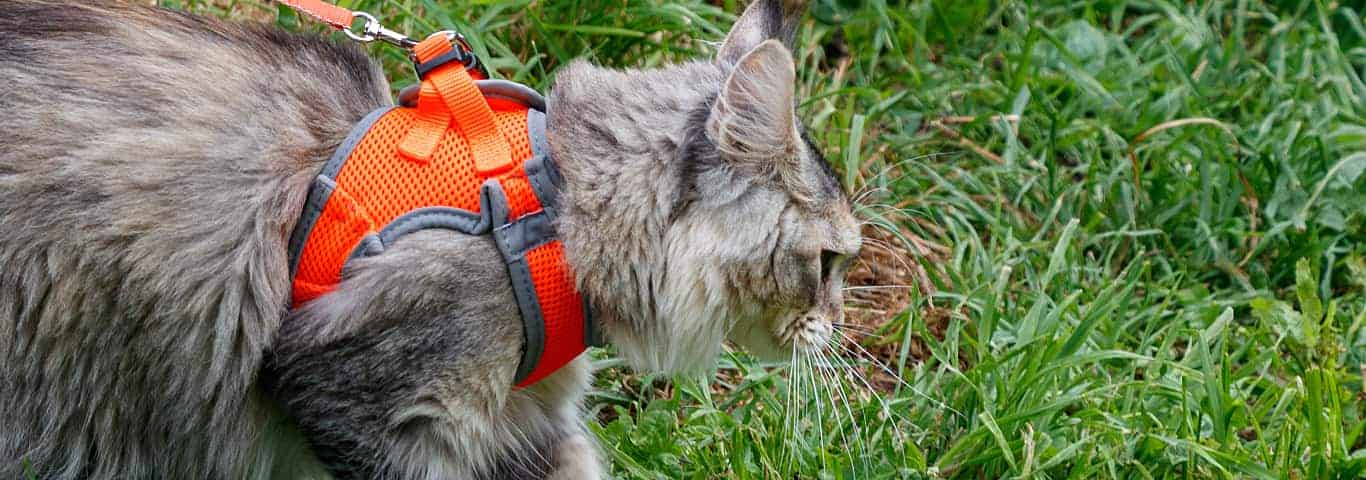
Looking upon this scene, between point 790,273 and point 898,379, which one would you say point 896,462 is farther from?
point 790,273

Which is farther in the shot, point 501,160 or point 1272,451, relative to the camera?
point 1272,451

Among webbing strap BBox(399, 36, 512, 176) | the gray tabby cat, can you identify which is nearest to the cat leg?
the gray tabby cat

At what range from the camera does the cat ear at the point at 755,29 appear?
2895 mm

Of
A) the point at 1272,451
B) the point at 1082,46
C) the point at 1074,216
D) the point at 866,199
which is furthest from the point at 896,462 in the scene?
the point at 1082,46

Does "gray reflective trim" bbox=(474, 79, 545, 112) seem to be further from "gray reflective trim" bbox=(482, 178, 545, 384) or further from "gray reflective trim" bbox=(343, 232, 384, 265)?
"gray reflective trim" bbox=(343, 232, 384, 265)

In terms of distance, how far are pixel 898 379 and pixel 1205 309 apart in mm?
1007

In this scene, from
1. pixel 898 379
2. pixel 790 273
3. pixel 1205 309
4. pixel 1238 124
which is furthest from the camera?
pixel 1238 124

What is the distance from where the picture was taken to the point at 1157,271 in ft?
13.8

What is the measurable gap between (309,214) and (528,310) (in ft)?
1.32

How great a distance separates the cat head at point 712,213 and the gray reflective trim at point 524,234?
0.05 m

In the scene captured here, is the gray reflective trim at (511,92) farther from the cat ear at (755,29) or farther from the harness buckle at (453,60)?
the cat ear at (755,29)

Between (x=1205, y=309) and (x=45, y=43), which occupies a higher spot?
(x=45, y=43)

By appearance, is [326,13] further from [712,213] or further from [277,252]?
[712,213]

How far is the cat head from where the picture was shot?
259 centimetres
